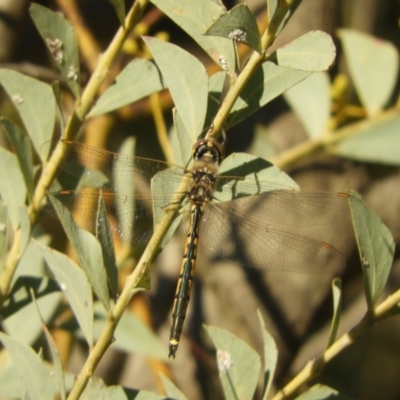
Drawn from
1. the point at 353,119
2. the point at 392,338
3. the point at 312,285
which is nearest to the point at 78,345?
the point at 312,285

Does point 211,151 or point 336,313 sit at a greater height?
point 211,151

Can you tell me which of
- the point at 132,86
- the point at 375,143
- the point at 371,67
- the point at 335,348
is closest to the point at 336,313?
the point at 335,348

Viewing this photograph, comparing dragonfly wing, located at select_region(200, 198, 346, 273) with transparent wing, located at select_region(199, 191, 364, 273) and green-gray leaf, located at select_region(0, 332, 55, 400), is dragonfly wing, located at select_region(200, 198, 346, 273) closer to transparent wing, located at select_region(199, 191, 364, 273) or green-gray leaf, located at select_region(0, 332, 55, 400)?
transparent wing, located at select_region(199, 191, 364, 273)

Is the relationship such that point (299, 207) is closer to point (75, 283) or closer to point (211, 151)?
point (211, 151)

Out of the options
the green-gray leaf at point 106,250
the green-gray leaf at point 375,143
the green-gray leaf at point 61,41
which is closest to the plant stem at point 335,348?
the green-gray leaf at point 106,250

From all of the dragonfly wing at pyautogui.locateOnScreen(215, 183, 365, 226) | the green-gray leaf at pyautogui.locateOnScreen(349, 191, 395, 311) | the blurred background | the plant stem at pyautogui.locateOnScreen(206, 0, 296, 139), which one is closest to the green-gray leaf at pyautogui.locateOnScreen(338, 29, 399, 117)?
the blurred background

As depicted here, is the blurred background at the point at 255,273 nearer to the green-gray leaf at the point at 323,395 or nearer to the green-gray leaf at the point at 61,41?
the green-gray leaf at the point at 61,41

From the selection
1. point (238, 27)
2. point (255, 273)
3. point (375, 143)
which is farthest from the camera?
point (255, 273)

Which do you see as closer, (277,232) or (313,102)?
(277,232)
